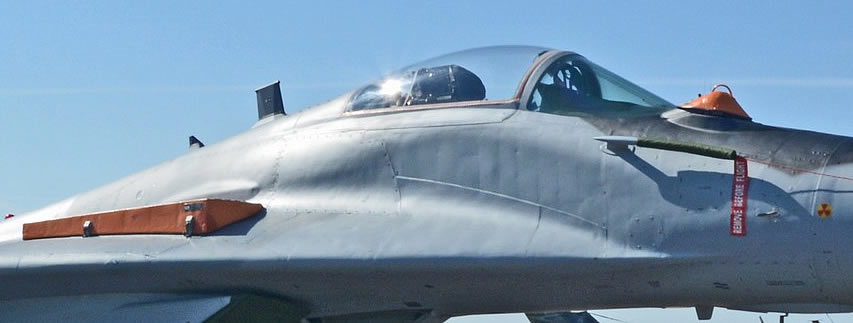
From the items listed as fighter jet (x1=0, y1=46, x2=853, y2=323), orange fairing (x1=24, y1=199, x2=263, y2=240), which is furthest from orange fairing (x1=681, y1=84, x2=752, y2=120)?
orange fairing (x1=24, y1=199, x2=263, y2=240)

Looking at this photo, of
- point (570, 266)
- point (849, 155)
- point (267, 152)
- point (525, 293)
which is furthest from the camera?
point (267, 152)

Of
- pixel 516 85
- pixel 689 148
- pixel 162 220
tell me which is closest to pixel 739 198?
pixel 689 148

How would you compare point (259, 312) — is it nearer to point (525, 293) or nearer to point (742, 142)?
point (525, 293)

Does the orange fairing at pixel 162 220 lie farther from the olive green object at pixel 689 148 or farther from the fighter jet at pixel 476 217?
the olive green object at pixel 689 148

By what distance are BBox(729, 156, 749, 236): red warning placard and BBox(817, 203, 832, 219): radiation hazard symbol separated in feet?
1.57

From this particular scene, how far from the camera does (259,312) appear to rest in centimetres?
984

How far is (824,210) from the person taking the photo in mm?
7695

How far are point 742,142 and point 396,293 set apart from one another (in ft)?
9.39

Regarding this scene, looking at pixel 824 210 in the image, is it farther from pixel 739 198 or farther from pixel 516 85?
pixel 516 85

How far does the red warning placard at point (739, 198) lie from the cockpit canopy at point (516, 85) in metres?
1.26

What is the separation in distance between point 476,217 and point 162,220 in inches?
112

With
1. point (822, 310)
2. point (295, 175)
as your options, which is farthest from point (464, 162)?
point (822, 310)

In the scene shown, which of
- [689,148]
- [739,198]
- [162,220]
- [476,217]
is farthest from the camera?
[162,220]

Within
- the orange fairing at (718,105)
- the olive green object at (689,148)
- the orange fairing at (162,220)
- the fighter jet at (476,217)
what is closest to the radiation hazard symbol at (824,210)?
the fighter jet at (476,217)
